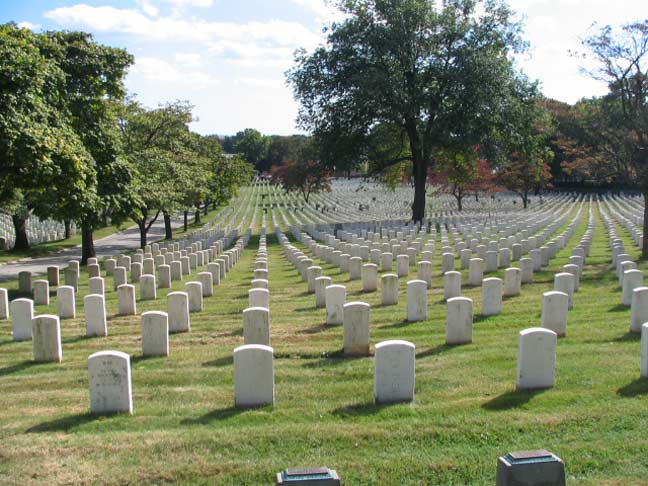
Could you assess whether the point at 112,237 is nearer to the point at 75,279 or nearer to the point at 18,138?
the point at 75,279

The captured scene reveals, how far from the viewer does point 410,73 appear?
36625 mm

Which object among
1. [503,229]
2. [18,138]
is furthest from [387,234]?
[18,138]

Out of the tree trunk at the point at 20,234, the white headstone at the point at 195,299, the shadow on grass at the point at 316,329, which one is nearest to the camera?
the shadow on grass at the point at 316,329

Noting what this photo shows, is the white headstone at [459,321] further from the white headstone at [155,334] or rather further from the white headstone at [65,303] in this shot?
the white headstone at [65,303]

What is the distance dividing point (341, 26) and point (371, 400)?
3270 cm

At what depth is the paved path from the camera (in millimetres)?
27050

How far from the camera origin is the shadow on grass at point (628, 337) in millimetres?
9539

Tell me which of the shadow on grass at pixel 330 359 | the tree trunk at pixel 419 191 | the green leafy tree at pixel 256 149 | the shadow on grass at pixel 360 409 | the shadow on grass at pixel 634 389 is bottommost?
the shadow on grass at pixel 360 409

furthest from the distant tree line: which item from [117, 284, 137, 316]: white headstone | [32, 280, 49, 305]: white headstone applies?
[117, 284, 137, 316]: white headstone

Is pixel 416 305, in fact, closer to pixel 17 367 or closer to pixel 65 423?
pixel 65 423

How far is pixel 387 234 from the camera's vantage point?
95.2 feet

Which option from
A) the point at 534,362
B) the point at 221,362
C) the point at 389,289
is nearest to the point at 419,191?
the point at 389,289

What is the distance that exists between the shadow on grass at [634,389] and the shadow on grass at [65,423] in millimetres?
5915

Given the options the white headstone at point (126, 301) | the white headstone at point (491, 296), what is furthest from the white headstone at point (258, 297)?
the white headstone at point (491, 296)
